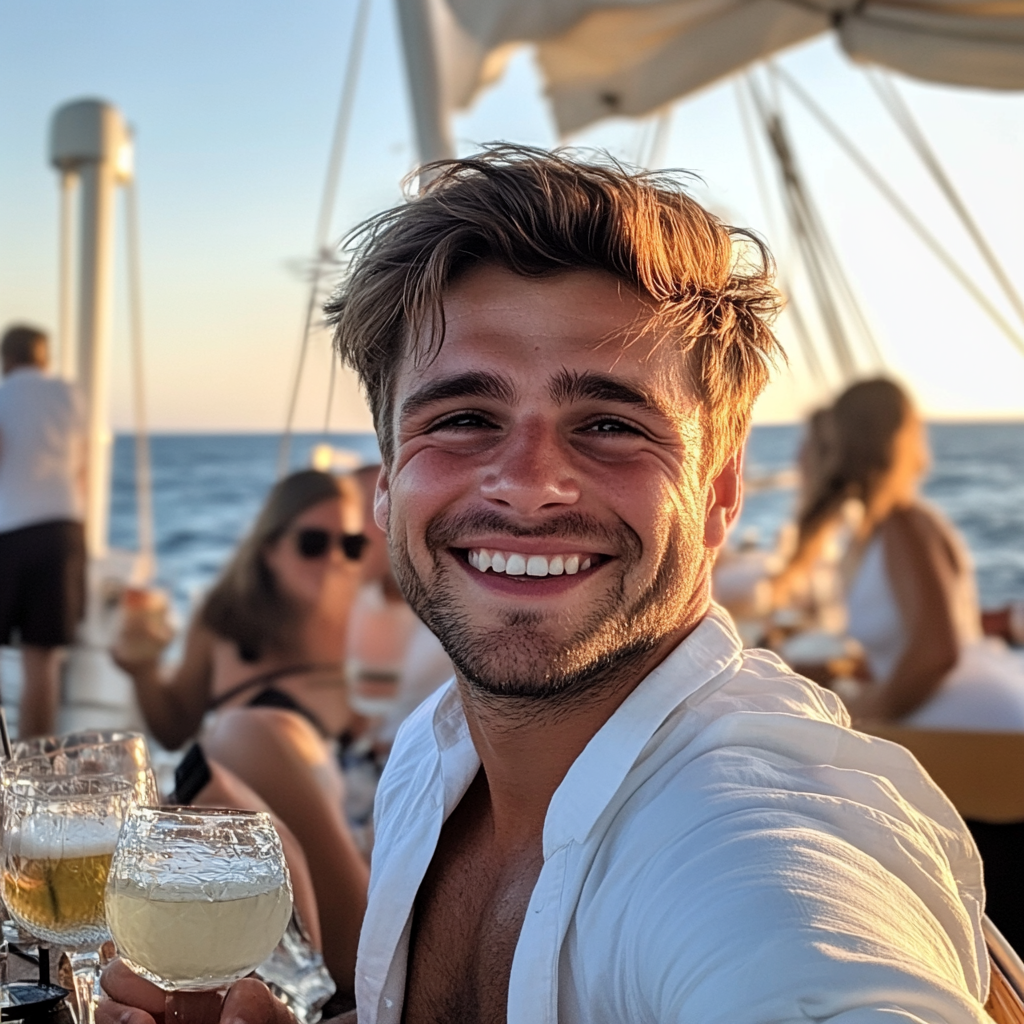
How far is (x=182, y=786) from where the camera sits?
2049mm

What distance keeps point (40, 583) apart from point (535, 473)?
4736 mm

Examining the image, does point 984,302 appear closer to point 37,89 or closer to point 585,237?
point 585,237

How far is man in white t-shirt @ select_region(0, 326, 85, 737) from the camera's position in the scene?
5395 millimetres

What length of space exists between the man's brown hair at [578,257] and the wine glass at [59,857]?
1.76ft

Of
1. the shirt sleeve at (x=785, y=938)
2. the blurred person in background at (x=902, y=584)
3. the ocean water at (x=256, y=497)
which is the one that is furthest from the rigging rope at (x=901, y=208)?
the ocean water at (x=256, y=497)

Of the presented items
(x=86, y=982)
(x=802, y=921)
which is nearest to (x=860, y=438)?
(x=86, y=982)

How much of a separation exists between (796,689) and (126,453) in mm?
45679

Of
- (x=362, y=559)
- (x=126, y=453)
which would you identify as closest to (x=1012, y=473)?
(x=126, y=453)

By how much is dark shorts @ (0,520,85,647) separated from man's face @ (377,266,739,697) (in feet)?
14.9

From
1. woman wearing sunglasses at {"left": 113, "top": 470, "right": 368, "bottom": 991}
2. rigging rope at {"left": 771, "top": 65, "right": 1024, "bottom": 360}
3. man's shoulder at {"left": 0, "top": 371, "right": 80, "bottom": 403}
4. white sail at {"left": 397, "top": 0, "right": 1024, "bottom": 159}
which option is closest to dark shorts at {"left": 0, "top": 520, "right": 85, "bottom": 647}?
man's shoulder at {"left": 0, "top": 371, "right": 80, "bottom": 403}

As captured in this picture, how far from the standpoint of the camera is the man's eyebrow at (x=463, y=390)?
1.30 m

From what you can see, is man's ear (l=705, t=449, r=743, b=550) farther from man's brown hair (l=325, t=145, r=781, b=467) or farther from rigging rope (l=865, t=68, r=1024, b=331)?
rigging rope (l=865, t=68, r=1024, b=331)

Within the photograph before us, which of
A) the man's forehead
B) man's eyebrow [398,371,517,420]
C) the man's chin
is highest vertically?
the man's forehead

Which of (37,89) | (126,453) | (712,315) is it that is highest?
(37,89)
